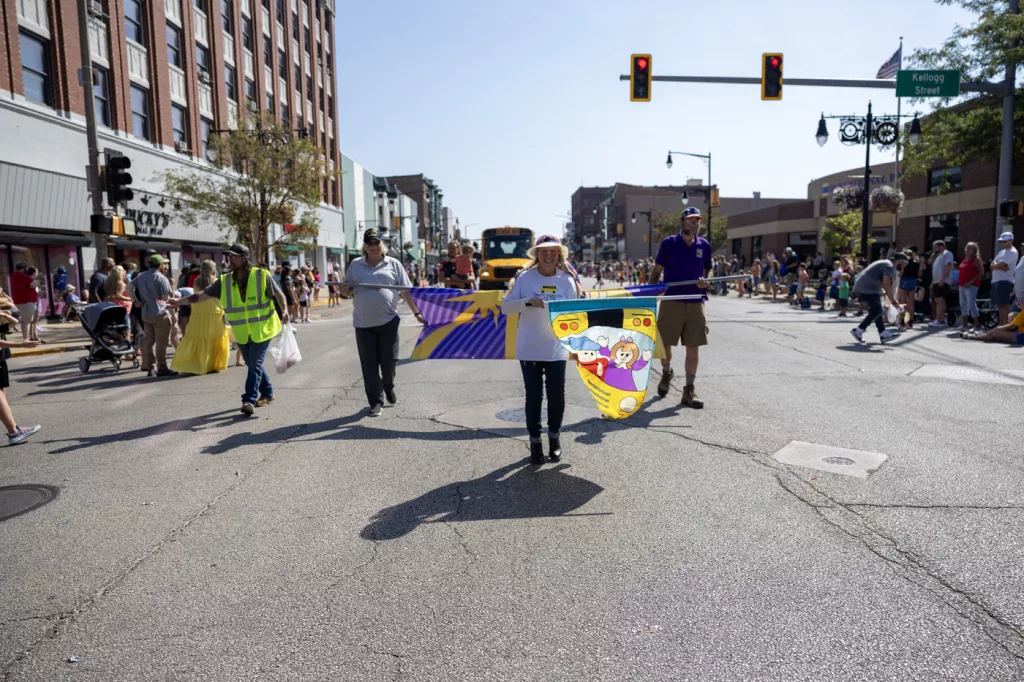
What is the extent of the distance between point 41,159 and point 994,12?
2662 cm

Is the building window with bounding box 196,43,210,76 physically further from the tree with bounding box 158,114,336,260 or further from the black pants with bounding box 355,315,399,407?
the black pants with bounding box 355,315,399,407

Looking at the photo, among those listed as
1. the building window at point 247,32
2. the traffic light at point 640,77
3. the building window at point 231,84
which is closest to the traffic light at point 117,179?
the traffic light at point 640,77

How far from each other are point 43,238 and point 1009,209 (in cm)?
2542

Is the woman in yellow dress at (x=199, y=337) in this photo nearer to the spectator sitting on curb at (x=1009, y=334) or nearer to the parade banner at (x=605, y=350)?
the parade banner at (x=605, y=350)

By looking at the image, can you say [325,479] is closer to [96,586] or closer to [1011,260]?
[96,586]

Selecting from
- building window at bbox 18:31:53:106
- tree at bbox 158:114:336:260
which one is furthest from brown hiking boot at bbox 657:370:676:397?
building window at bbox 18:31:53:106

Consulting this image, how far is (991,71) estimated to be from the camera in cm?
2058

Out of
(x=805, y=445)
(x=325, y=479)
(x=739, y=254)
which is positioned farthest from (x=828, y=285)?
(x=739, y=254)

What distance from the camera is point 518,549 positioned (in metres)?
3.99

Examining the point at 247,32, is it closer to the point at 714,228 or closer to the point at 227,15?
the point at 227,15

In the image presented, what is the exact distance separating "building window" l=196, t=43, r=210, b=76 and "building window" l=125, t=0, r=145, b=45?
4.31m

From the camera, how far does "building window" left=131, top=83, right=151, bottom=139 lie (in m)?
25.8

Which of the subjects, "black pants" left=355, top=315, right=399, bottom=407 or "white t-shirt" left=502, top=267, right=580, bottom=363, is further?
"black pants" left=355, top=315, right=399, bottom=407

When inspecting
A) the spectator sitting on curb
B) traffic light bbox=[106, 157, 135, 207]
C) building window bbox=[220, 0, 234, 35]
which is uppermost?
building window bbox=[220, 0, 234, 35]
